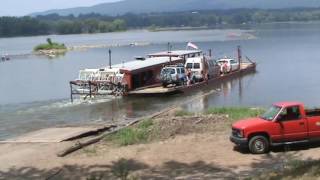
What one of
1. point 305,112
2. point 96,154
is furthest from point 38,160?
point 305,112

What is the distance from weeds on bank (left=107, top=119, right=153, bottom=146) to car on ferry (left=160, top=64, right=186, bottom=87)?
25.8m

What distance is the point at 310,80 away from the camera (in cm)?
5644

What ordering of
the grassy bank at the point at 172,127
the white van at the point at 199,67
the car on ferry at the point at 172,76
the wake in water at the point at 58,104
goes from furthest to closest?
the white van at the point at 199,67, the car on ferry at the point at 172,76, the wake in water at the point at 58,104, the grassy bank at the point at 172,127

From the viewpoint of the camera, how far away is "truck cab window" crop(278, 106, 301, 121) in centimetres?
1822

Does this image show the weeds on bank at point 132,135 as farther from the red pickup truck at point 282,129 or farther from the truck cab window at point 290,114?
the truck cab window at point 290,114

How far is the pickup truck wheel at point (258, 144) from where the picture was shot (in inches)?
720

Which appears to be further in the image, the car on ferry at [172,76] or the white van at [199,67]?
the white van at [199,67]

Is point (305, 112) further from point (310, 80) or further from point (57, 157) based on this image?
point (310, 80)

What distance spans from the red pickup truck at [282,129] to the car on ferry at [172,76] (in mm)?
32091

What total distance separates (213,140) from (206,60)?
3450cm

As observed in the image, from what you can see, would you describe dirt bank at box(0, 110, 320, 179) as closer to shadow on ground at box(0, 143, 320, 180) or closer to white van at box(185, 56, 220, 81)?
shadow on ground at box(0, 143, 320, 180)

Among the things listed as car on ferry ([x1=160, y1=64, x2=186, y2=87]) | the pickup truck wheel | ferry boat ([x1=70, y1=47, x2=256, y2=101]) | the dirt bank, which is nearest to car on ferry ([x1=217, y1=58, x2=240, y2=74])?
ferry boat ([x1=70, y1=47, x2=256, y2=101])

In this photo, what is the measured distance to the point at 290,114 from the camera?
59.8 ft

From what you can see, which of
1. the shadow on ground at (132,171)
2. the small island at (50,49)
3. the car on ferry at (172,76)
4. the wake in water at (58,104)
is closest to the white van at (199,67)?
the car on ferry at (172,76)
